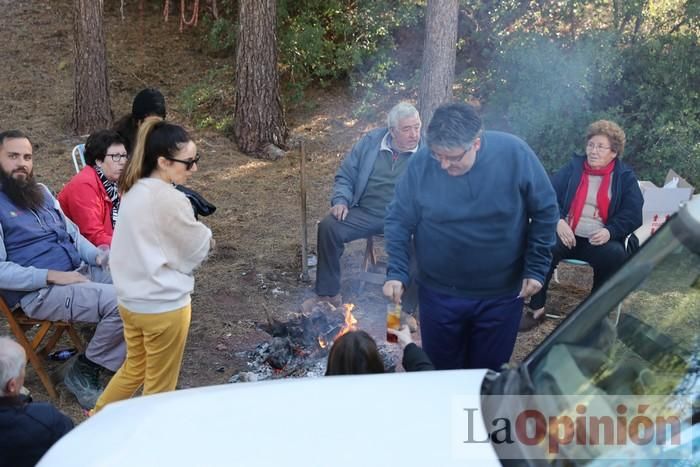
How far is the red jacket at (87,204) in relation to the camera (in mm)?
4797

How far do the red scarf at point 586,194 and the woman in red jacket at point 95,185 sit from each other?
329cm

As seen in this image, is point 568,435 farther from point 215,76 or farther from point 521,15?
point 215,76

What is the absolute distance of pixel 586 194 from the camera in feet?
17.3

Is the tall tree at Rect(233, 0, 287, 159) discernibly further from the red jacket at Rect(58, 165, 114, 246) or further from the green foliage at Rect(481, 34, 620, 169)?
the red jacket at Rect(58, 165, 114, 246)

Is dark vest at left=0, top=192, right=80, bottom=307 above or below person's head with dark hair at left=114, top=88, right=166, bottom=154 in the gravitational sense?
below

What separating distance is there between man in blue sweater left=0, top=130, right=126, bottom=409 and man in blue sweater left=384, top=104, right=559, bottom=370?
6.06ft

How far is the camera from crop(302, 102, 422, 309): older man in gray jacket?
219 inches

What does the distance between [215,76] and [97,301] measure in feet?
25.0

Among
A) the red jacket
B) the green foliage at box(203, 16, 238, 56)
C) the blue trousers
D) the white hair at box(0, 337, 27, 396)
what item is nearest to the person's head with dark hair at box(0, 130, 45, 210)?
the red jacket

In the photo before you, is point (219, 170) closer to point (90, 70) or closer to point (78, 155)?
point (90, 70)

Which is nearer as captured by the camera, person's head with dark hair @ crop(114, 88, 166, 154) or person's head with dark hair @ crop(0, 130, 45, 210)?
person's head with dark hair @ crop(0, 130, 45, 210)

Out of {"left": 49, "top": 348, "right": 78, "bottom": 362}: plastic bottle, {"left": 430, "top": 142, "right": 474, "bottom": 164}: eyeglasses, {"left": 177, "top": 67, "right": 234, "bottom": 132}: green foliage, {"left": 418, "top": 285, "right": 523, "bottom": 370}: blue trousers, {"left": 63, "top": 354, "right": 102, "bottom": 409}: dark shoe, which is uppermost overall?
{"left": 430, "top": 142, "right": 474, "bottom": 164}: eyeglasses

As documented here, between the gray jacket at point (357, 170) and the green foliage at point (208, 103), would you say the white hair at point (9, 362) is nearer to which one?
the gray jacket at point (357, 170)

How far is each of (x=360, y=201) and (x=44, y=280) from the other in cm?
253
